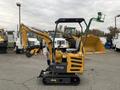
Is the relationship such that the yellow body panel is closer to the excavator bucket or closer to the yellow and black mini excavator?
the yellow and black mini excavator

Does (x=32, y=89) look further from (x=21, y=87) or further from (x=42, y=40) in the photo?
(x=42, y=40)

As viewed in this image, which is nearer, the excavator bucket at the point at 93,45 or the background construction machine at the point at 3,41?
the excavator bucket at the point at 93,45

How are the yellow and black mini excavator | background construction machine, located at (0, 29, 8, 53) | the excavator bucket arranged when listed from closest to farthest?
the yellow and black mini excavator, the excavator bucket, background construction machine, located at (0, 29, 8, 53)

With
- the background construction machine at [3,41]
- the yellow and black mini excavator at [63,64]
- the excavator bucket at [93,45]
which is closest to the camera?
the yellow and black mini excavator at [63,64]

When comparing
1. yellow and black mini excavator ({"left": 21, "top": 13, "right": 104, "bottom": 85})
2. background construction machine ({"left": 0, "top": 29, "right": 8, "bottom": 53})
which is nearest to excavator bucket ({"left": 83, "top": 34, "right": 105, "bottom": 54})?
yellow and black mini excavator ({"left": 21, "top": 13, "right": 104, "bottom": 85})

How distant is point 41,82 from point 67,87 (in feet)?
4.06

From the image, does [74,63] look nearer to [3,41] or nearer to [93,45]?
[93,45]

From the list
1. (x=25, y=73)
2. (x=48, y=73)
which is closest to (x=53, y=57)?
(x=48, y=73)

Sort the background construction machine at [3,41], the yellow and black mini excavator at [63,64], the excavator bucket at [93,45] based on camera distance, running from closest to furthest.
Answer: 1. the yellow and black mini excavator at [63,64]
2. the excavator bucket at [93,45]
3. the background construction machine at [3,41]

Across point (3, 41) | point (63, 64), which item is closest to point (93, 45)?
point (63, 64)

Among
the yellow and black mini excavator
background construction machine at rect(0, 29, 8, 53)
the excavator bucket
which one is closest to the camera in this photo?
the yellow and black mini excavator

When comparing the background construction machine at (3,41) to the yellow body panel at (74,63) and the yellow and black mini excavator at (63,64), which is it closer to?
the yellow and black mini excavator at (63,64)

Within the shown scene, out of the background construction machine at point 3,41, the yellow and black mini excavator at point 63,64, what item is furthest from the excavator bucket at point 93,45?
the background construction machine at point 3,41

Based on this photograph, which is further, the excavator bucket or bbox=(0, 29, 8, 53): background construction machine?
bbox=(0, 29, 8, 53): background construction machine
